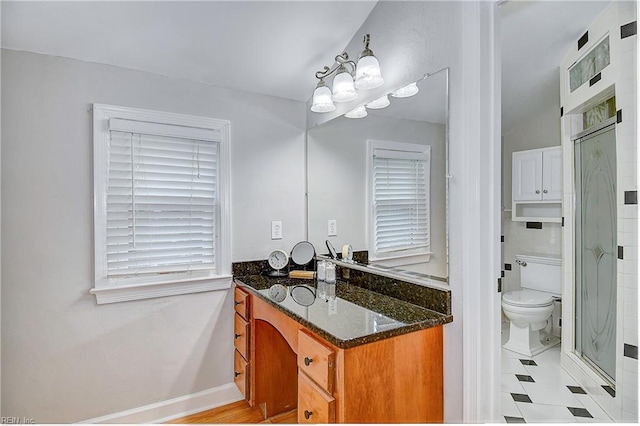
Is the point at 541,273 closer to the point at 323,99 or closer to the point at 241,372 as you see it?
the point at 323,99

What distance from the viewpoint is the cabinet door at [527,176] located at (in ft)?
10.6

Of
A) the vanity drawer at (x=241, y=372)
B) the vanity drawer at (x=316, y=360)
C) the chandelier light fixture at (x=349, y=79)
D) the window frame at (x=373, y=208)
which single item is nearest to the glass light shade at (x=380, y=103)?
the chandelier light fixture at (x=349, y=79)

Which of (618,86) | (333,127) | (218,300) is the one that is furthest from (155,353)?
(618,86)

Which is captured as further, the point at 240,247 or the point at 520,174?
the point at 520,174

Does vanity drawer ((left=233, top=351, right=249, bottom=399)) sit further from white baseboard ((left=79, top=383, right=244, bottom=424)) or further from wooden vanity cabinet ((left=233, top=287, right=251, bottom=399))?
white baseboard ((left=79, top=383, right=244, bottom=424))

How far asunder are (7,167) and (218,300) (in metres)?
1.27

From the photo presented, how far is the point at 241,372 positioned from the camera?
219 cm

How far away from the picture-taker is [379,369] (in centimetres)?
A: 135

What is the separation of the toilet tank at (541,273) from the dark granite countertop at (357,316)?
207cm

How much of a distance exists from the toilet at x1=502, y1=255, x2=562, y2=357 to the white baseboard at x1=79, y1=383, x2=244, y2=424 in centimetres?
219

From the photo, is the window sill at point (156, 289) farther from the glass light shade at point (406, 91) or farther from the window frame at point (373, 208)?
the glass light shade at point (406, 91)

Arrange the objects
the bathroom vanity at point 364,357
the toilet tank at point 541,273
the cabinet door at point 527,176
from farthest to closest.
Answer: the cabinet door at point 527,176
the toilet tank at point 541,273
the bathroom vanity at point 364,357

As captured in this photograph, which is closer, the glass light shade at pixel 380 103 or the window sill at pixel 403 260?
the window sill at pixel 403 260

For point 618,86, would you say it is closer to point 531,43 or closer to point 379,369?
point 531,43
